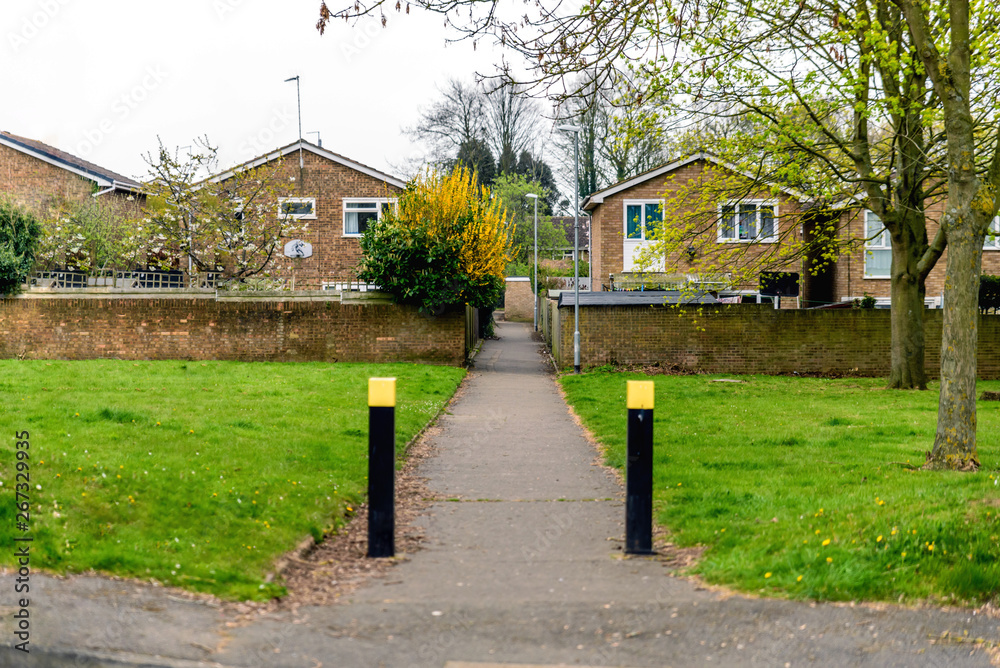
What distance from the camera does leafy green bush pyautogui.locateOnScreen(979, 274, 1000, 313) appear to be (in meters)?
25.2

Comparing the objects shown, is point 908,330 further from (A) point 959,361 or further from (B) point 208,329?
(B) point 208,329

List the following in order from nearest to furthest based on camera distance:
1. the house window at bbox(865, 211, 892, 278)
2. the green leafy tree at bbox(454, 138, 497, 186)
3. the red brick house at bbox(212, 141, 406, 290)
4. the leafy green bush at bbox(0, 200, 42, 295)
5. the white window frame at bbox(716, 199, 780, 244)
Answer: the white window frame at bbox(716, 199, 780, 244), the leafy green bush at bbox(0, 200, 42, 295), the house window at bbox(865, 211, 892, 278), the red brick house at bbox(212, 141, 406, 290), the green leafy tree at bbox(454, 138, 497, 186)

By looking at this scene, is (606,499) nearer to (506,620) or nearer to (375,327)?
(506,620)

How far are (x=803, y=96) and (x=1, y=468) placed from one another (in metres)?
14.8

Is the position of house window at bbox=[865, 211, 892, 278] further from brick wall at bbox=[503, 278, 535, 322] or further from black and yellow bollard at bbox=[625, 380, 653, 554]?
black and yellow bollard at bbox=[625, 380, 653, 554]

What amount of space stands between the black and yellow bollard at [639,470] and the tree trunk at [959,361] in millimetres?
4054

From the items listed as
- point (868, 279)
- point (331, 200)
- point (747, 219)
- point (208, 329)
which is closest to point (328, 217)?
point (331, 200)

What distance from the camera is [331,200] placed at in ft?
113

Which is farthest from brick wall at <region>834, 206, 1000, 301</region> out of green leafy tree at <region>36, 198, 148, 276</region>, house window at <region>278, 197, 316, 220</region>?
green leafy tree at <region>36, 198, 148, 276</region>

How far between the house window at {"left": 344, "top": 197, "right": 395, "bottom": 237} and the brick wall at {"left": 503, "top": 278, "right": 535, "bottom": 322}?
75.2 feet

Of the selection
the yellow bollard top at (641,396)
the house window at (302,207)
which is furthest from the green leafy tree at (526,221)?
the yellow bollard top at (641,396)

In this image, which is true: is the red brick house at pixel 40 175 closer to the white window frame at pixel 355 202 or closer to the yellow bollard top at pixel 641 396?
the white window frame at pixel 355 202

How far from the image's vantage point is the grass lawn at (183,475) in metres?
5.64

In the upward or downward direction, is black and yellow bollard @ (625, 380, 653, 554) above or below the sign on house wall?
below
